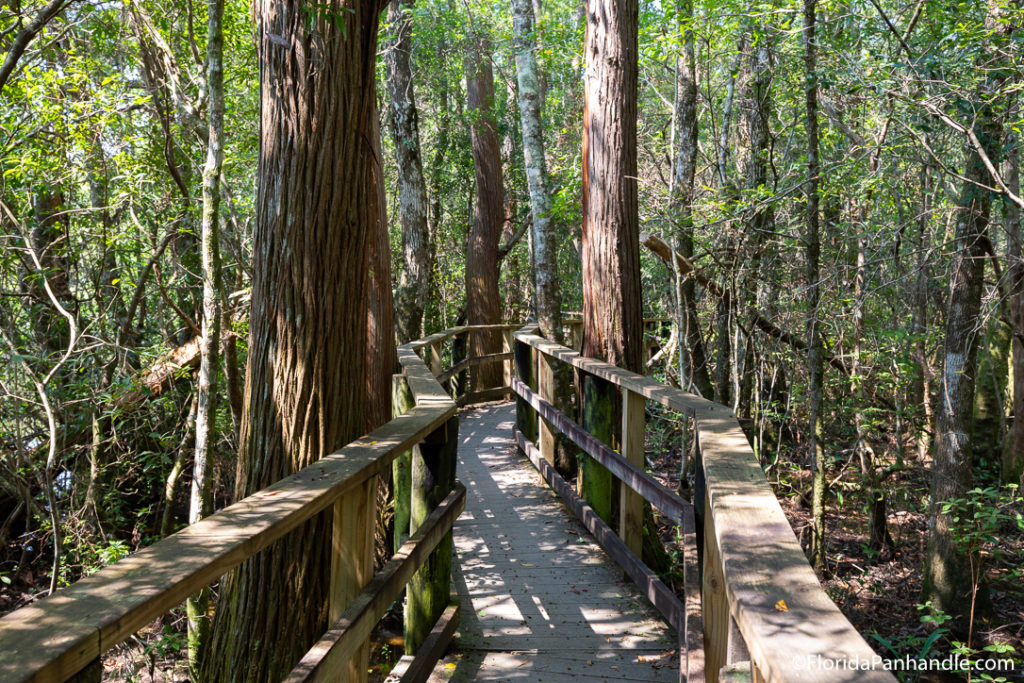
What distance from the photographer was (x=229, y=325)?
9.36m

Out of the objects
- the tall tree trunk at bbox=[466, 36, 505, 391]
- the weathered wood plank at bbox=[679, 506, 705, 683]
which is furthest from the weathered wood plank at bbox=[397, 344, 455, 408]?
the tall tree trunk at bbox=[466, 36, 505, 391]

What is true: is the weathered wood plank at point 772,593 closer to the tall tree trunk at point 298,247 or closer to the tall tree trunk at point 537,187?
the tall tree trunk at point 298,247

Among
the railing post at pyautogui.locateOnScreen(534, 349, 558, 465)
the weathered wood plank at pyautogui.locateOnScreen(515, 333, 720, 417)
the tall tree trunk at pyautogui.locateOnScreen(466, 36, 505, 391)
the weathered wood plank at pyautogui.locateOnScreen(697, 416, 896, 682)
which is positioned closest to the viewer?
the weathered wood plank at pyautogui.locateOnScreen(697, 416, 896, 682)

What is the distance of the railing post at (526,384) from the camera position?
8734 millimetres

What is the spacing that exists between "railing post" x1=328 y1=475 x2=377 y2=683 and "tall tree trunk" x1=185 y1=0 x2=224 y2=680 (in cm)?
435

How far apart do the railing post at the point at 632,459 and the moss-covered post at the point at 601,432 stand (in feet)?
1.88

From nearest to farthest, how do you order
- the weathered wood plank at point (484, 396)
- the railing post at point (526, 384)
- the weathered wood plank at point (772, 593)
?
the weathered wood plank at point (772, 593)
the railing post at point (526, 384)
the weathered wood plank at point (484, 396)

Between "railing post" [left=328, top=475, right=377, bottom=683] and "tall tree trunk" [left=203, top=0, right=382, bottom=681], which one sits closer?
"railing post" [left=328, top=475, right=377, bottom=683]

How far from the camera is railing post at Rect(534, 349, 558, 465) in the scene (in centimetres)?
748

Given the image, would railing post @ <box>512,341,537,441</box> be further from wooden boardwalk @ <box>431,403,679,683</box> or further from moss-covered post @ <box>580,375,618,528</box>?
Answer: moss-covered post @ <box>580,375,618,528</box>

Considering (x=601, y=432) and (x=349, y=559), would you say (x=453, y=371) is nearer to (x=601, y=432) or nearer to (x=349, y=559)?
(x=601, y=432)

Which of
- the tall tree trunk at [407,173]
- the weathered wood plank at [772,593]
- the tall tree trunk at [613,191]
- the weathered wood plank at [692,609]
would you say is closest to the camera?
the weathered wood plank at [772,593]

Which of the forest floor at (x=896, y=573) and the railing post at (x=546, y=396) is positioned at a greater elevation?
the railing post at (x=546, y=396)

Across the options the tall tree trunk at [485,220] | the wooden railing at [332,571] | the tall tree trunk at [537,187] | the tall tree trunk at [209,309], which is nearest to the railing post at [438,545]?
the wooden railing at [332,571]
